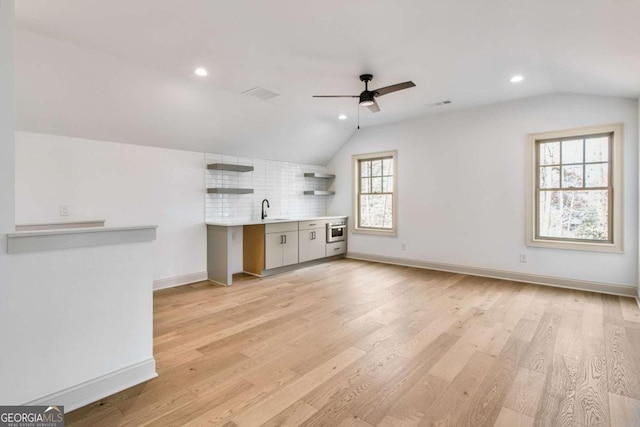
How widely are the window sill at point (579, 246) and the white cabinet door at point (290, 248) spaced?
3653 millimetres

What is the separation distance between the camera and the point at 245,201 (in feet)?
18.7

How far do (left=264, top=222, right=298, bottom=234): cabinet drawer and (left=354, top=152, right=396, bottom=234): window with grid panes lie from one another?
64.7 inches

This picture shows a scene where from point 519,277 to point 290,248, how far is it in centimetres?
363

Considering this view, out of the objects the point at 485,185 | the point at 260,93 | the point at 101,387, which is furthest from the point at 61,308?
the point at 485,185

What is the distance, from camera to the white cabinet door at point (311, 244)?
5848 mm

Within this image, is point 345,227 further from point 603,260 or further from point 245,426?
point 245,426

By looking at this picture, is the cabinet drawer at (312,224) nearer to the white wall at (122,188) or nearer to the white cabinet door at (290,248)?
the white cabinet door at (290,248)

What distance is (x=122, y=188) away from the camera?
163 inches

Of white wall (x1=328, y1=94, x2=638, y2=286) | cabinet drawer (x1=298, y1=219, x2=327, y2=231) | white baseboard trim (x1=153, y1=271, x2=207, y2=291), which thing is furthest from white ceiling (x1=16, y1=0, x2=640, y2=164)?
cabinet drawer (x1=298, y1=219, x2=327, y2=231)

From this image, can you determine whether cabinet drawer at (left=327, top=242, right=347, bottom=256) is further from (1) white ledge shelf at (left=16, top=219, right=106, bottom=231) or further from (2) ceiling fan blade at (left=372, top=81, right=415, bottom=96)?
(1) white ledge shelf at (left=16, top=219, right=106, bottom=231)

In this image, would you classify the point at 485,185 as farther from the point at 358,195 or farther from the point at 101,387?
the point at 101,387

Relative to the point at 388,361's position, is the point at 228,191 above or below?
above

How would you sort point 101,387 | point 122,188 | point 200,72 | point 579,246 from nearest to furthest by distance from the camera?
point 101,387, point 200,72, point 122,188, point 579,246

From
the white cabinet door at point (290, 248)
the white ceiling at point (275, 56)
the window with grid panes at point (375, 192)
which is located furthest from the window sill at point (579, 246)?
the white cabinet door at point (290, 248)
